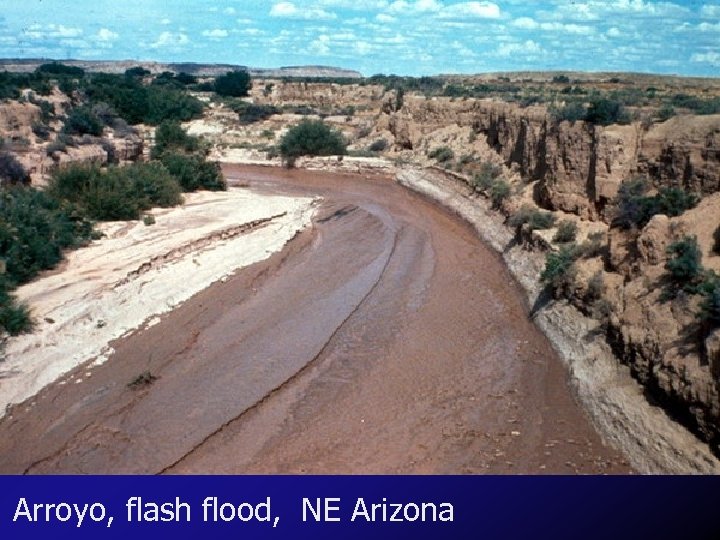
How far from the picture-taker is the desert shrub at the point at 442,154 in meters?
37.0

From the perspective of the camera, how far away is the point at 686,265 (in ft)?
39.7

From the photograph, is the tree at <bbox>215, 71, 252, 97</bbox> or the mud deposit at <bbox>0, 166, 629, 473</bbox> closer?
the mud deposit at <bbox>0, 166, 629, 473</bbox>

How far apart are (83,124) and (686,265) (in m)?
28.8

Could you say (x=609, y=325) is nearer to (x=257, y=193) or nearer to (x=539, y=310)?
(x=539, y=310)

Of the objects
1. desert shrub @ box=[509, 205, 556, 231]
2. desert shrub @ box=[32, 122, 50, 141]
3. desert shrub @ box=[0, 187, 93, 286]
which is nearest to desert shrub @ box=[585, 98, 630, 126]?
desert shrub @ box=[509, 205, 556, 231]

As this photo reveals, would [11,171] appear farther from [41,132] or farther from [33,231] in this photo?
[33,231]

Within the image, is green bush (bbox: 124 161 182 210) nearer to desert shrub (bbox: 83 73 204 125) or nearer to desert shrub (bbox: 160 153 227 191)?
desert shrub (bbox: 160 153 227 191)

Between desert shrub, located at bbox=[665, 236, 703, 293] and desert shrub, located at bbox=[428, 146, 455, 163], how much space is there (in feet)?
80.9

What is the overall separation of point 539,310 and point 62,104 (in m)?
31.8

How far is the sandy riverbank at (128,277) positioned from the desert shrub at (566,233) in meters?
9.43

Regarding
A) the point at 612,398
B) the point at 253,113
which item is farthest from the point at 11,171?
the point at 253,113

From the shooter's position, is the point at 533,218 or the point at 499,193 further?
the point at 499,193

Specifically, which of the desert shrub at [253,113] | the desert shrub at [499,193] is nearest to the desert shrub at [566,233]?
the desert shrub at [499,193]

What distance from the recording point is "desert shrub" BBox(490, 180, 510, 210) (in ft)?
85.5
